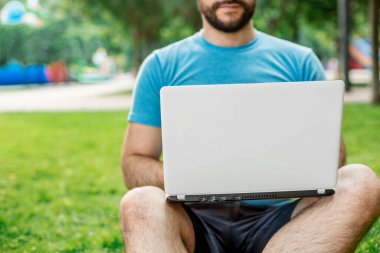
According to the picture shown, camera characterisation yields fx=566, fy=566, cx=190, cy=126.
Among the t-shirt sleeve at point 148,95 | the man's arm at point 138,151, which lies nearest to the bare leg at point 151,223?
the man's arm at point 138,151

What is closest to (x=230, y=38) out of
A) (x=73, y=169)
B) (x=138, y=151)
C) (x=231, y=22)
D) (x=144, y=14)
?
(x=231, y=22)

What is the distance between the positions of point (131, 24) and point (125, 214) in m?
18.6

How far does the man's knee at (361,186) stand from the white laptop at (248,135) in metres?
0.19

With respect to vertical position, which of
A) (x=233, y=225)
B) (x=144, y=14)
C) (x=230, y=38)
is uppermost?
(x=144, y=14)

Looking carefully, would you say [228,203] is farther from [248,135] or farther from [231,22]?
[231,22]

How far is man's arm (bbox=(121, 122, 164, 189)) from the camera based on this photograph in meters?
2.15

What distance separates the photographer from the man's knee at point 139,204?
168 cm

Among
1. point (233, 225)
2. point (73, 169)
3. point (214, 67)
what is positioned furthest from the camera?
point (73, 169)

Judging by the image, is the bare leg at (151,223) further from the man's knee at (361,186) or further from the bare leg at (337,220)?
the man's knee at (361,186)

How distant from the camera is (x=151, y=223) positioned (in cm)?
165

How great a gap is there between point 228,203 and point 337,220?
450 millimetres

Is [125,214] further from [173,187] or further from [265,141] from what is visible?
[265,141]

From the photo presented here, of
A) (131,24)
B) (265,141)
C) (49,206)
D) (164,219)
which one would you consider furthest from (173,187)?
(131,24)

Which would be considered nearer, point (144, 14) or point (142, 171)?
point (142, 171)
